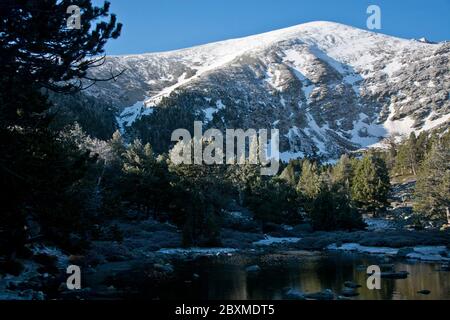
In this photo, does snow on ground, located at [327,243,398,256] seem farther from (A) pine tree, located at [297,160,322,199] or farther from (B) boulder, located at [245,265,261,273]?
(A) pine tree, located at [297,160,322,199]

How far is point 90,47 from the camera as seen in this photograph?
15375 mm

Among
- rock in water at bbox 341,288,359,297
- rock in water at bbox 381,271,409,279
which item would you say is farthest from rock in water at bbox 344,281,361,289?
rock in water at bbox 381,271,409,279

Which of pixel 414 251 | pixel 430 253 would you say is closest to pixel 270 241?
pixel 414 251

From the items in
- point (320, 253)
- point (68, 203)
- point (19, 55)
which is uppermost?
point (19, 55)

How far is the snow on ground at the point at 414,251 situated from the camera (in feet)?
121

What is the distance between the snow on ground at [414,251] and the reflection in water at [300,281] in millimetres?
3419

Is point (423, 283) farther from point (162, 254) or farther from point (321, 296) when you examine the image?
point (162, 254)

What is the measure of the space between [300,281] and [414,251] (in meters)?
17.8

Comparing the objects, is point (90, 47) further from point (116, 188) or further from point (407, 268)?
point (116, 188)

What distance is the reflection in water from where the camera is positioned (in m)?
22.6

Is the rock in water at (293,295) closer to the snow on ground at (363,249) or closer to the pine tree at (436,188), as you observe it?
the snow on ground at (363,249)

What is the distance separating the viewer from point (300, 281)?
88.5ft

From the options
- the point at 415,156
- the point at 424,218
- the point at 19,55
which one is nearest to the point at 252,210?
the point at 424,218
